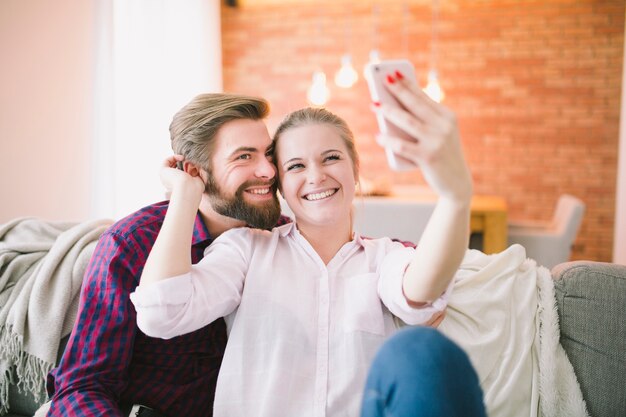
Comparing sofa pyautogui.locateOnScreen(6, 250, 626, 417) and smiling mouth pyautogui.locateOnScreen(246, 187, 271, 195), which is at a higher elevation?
smiling mouth pyautogui.locateOnScreen(246, 187, 271, 195)

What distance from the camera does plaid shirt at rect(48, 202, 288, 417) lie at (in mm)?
1190

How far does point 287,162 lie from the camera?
54.0 inches

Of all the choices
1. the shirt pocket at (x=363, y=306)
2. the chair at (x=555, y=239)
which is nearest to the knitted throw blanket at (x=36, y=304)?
the shirt pocket at (x=363, y=306)

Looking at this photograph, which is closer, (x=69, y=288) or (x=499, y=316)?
(x=499, y=316)

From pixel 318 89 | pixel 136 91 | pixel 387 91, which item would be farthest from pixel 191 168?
pixel 318 89

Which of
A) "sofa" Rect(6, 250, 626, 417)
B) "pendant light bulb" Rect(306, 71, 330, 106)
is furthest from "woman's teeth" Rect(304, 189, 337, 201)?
"pendant light bulb" Rect(306, 71, 330, 106)

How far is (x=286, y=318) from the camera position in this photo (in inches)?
47.8

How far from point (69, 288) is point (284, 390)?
75 centimetres

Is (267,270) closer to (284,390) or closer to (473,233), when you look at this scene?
(284,390)

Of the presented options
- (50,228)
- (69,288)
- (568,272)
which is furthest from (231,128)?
(568,272)

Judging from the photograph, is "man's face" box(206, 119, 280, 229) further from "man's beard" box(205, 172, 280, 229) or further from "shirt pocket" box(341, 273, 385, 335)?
"shirt pocket" box(341, 273, 385, 335)

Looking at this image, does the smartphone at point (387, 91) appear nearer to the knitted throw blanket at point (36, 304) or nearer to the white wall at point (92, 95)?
the knitted throw blanket at point (36, 304)

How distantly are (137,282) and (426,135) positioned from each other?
0.80 meters

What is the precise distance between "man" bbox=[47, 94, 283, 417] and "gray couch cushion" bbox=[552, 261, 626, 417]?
2.63ft
